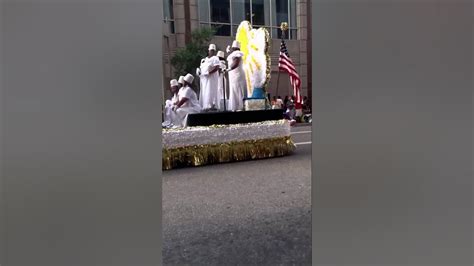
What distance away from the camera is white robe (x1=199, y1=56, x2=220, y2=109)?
4902mm

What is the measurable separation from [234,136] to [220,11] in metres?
7.27

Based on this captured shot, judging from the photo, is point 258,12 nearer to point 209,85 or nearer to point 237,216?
point 209,85

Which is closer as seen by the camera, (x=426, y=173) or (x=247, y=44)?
(x=426, y=173)

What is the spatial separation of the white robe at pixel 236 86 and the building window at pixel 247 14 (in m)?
5.60

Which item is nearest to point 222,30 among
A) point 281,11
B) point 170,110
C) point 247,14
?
point 247,14

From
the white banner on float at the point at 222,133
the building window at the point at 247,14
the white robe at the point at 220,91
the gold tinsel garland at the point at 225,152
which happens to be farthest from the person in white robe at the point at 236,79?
the building window at the point at 247,14

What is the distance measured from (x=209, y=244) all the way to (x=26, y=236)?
1.40 metres

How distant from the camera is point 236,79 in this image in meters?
5.08

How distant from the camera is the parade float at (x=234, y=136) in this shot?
409cm

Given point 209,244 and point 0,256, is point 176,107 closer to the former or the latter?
point 209,244

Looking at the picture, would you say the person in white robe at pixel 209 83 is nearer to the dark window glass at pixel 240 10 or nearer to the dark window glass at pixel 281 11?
the dark window glass at pixel 240 10

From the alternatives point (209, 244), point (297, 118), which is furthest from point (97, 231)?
point (297, 118)

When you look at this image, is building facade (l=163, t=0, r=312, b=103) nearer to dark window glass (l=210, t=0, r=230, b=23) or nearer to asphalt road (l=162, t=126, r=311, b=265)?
dark window glass (l=210, t=0, r=230, b=23)

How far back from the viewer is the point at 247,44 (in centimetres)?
554
